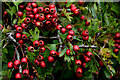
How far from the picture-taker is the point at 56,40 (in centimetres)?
165

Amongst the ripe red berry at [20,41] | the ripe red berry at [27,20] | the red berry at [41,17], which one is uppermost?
the red berry at [41,17]

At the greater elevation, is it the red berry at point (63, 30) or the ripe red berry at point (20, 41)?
the red berry at point (63, 30)

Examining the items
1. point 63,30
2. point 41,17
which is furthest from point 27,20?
point 63,30

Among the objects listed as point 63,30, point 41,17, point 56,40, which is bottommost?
point 56,40

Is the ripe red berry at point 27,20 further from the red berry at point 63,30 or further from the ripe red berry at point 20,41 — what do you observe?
the red berry at point 63,30

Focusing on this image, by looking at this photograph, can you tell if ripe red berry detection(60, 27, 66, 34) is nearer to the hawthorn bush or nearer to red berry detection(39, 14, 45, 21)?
the hawthorn bush

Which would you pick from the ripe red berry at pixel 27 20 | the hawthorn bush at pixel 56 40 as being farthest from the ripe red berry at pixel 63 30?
the ripe red berry at pixel 27 20

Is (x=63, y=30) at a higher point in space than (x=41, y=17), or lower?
lower

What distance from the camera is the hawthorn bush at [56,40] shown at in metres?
1.40

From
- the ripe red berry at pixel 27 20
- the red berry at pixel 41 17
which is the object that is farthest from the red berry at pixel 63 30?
the ripe red berry at pixel 27 20

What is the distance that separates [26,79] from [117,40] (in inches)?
50.0

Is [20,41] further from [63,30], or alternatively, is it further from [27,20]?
[63,30]

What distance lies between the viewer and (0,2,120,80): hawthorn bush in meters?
1.40

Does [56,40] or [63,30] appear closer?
[63,30]
